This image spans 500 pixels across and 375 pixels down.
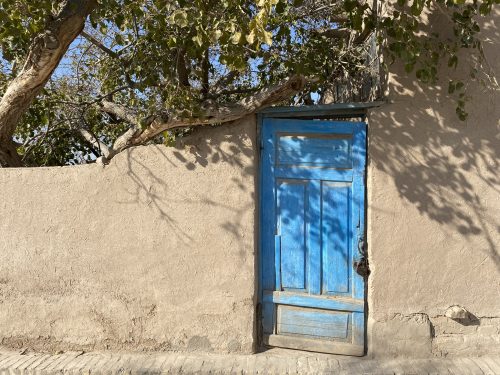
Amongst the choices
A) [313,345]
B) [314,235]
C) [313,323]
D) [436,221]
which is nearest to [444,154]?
[436,221]

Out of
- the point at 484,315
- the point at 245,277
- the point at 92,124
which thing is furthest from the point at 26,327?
the point at 484,315

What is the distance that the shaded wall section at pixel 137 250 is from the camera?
375cm

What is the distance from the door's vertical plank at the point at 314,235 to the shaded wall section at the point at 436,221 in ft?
1.33

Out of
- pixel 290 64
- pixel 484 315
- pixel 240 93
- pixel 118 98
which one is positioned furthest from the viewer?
pixel 118 98

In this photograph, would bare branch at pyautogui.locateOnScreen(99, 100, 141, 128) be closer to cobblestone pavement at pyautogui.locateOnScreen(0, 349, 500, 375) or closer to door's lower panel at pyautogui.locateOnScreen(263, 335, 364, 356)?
cobblestone pavement at pyautogui.locateOnScreen(0, 349, 500, 375)

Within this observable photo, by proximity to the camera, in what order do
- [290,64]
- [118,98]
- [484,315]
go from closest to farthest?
[484,315]
[290,64]
[118,98]

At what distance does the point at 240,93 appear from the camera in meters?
5.50

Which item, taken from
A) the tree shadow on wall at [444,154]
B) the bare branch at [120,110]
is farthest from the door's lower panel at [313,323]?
the bare branch at [120,110]

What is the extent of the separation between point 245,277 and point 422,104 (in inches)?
75.8

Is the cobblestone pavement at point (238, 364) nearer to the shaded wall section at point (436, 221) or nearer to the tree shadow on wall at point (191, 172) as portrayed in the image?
the shaded wall section at point (436, 221)

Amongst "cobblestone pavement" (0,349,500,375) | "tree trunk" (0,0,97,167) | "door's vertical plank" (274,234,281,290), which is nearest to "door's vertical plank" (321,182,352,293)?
"door's vertical plank" (274,234,281,290)

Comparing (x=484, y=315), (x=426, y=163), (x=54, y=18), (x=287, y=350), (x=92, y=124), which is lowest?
(x=287, y=350)

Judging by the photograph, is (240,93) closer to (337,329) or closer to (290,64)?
(290,64)

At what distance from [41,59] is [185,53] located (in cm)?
121
